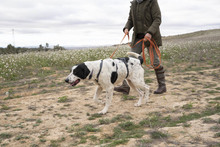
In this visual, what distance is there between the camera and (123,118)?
14.6 ft

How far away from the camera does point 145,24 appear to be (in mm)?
5691

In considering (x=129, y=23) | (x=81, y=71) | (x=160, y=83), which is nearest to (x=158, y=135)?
(x=81, y=71)

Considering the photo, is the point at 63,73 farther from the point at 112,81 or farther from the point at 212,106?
the point at 212,106

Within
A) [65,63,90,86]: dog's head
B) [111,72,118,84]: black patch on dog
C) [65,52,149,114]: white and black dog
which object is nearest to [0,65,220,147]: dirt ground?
[65,52,149,114]: white and black dog

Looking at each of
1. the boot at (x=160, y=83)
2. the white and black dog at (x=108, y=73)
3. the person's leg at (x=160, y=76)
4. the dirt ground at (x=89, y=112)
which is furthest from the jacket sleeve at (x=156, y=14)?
the dirt ground at (x=89, y=112)

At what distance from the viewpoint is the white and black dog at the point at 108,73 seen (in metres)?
4.18

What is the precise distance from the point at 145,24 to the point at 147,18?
0.16m

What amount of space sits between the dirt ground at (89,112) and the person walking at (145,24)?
2.16ft

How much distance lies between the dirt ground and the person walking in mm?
658

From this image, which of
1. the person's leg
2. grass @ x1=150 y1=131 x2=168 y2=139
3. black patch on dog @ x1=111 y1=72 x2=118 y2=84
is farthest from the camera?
the person's leg

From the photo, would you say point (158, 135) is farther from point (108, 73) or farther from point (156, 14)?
point (156, 14)

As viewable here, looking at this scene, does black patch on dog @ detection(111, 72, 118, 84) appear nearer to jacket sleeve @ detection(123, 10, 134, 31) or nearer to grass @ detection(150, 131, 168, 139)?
grass @ detection(150, 131, 168, 139)

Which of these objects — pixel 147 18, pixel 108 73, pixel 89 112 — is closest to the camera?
pixel 108 73

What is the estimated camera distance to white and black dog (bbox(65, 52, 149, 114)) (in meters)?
4.18
